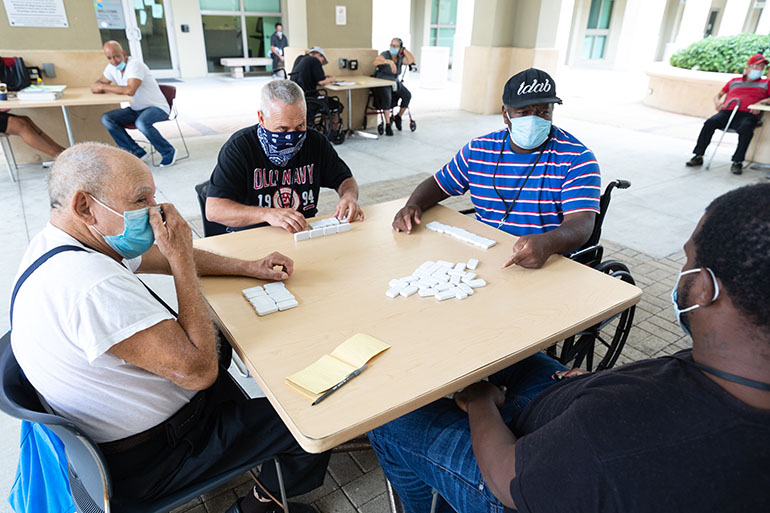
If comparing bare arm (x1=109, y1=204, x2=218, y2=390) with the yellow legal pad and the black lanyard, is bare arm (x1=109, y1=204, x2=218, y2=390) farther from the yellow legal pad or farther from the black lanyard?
the black lanyard

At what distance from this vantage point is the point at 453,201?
5.07 metres

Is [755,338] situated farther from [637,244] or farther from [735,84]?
[735,84]

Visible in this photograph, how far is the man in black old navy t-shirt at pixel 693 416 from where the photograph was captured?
0.77 meters

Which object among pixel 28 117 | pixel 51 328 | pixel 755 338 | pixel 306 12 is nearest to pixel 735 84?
pixel 306 12

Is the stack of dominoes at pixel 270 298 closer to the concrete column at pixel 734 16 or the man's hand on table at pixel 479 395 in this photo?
the man's hand on table at pixel 479 395

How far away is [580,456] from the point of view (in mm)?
837

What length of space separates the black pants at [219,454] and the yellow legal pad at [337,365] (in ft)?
1.14

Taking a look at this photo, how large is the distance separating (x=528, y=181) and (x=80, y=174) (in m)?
1.78

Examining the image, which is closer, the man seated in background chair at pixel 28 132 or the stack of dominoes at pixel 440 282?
the stack of dominoes at pixel 440 282

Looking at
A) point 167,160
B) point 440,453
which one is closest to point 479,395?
point 440,453

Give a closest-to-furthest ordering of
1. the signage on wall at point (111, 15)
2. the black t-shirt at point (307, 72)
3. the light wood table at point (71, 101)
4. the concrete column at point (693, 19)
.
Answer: the light wood table at point (71, 101) < the black t-shirt at point (307, 72) < the signage on wall at point (111, 15) < the concrete column at point (693, 19)

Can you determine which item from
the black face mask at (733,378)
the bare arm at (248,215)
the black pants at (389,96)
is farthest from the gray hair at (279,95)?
the black pants at (389,96)

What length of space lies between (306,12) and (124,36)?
786 cm

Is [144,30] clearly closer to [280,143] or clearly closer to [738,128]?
[280,143]
